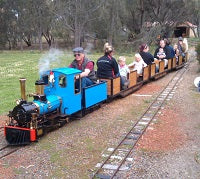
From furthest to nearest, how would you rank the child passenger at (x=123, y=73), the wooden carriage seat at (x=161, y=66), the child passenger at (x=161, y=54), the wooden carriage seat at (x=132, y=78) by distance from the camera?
the child passenger at (x=161, y=54), the wooden carriage seat at (x=161, y=66), the wooden carriage seat at (x=132, y=78), the child passenger at (x=123, y=73)

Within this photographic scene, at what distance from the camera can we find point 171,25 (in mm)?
44062

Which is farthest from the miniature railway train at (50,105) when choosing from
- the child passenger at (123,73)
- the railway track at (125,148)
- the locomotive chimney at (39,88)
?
the railway track at (125,148)

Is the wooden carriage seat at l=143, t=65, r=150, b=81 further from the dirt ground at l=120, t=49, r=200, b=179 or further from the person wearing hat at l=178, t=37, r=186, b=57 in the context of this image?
the person wearing hat at l=178, t=37, r=186, b=57

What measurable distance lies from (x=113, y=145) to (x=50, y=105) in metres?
1.72

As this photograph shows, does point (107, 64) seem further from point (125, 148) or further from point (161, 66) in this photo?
point (161, 66)

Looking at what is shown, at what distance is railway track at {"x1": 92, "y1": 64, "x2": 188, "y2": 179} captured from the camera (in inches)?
222

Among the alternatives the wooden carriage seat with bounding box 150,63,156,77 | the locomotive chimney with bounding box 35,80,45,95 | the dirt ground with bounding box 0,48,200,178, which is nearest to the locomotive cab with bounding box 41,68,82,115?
the locomotive chimney with bounding box 35,80,45,95

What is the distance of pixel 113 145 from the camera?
6891 millimetres

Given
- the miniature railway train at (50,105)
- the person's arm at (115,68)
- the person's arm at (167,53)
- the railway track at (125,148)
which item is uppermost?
the person's arm at (167,53)

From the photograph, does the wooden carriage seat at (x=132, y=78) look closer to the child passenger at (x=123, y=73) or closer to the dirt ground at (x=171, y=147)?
the child passenger at (x=123, y=73)

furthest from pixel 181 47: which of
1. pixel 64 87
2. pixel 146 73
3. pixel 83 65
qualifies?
pixel 64 87

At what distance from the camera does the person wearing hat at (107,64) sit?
10555mm

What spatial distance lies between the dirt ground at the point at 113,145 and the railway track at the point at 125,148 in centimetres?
14

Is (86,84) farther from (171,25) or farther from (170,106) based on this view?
(171,25)
